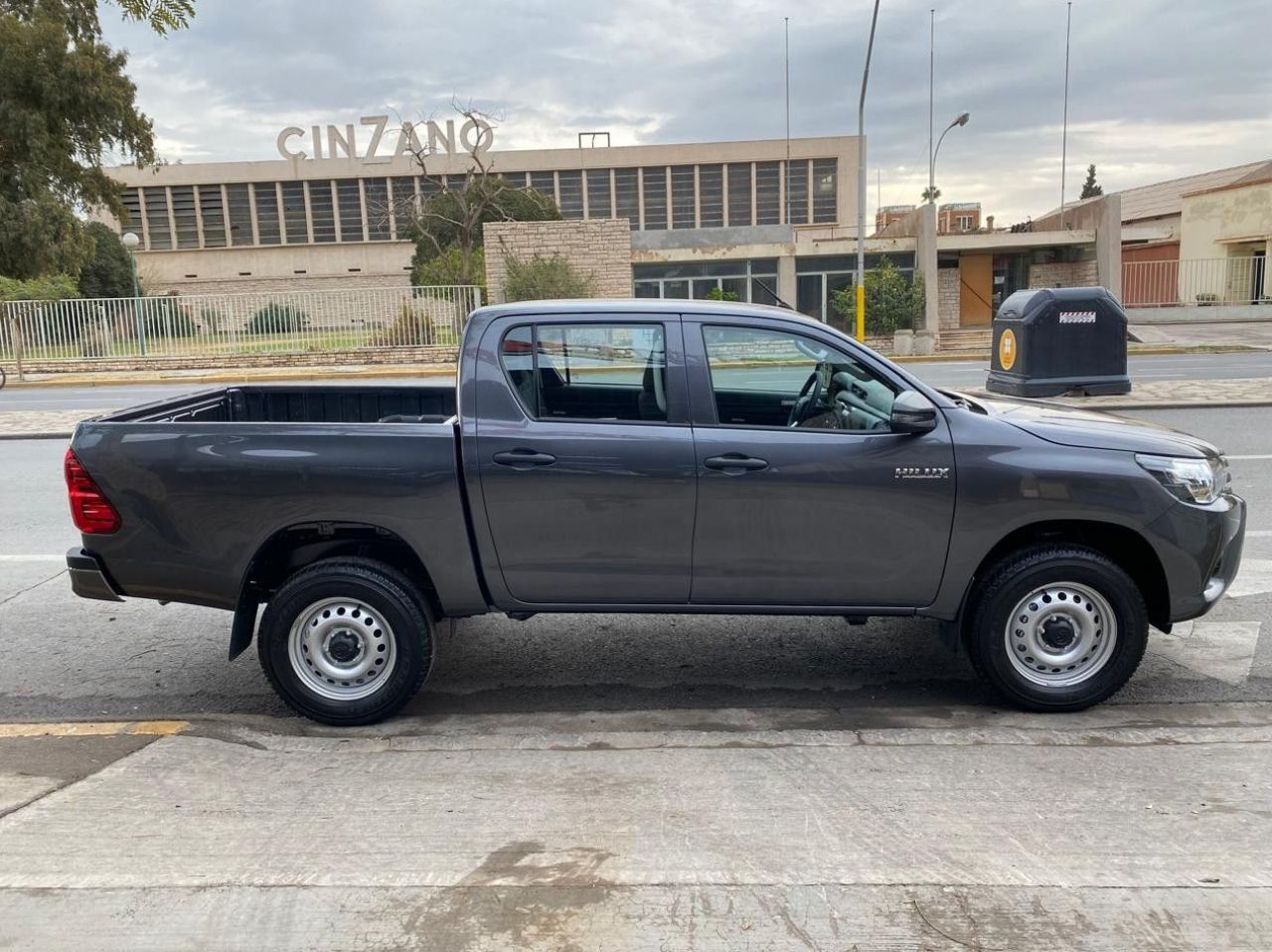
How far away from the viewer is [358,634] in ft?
14.7

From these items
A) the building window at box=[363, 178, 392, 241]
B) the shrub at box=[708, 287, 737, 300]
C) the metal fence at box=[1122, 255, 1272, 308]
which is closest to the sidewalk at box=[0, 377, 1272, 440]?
the shrub at box=[708, 287, 737, 300]

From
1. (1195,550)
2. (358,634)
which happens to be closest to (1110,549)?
(1195,550)

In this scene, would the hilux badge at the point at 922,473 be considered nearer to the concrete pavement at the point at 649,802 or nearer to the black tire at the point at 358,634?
the concrete pavement at the point at 649,802

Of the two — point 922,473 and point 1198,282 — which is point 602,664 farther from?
point 1198,282

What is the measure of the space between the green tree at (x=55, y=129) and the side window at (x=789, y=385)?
717 centimetres

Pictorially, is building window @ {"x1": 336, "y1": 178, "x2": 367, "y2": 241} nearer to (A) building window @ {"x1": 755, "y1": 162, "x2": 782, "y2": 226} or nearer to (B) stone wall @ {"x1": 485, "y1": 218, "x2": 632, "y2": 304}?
(A) building window @ {"x1": 755, "y1": 162, "x2": 782, "y2": 226}

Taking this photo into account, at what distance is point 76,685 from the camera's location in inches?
203

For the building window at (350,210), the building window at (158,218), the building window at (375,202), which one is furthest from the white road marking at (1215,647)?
the building window at (158,218)

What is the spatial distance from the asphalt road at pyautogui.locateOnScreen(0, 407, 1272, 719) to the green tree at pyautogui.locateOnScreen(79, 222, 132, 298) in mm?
47445

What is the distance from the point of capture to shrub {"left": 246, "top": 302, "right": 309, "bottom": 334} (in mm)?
30156

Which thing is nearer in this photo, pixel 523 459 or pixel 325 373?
pixel 523 459

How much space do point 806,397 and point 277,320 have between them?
28.2 metres

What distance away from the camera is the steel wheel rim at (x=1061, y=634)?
4398 millimetres

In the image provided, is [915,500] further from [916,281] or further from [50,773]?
[916,281]
